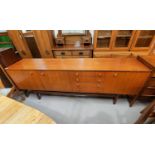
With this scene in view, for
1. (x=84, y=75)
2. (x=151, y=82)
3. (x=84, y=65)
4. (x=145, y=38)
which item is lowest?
(x=151, y=82)

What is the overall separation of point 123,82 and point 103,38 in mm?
1039

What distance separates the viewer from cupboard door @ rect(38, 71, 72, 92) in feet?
4.72

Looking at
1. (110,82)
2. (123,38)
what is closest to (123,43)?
(123,38)

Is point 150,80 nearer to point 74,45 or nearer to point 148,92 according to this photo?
point 148,92

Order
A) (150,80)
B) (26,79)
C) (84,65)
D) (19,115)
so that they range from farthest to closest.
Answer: (26,79)
(84,65)
(150,80)
(19,115)

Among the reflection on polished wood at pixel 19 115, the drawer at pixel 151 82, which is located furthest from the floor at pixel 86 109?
the reflection on polished wood at pixel 19 115

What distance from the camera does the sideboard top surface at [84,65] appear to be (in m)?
1.33

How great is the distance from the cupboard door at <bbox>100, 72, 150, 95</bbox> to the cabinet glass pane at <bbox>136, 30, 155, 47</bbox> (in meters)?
0.91

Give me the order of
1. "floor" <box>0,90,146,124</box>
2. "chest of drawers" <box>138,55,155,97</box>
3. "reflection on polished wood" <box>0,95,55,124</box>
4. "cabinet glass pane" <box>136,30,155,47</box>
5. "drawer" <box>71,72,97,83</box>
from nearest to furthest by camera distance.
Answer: "reflection on polished wood" <box>0,95,55,124</box> → "chest of drawers" <box>138,55,155,97</box> → "drawer" <box>71,72,97,83</box> → "floor" <box>0,90,146,124</box> → "cabinet glass pane" <box>136,30,155,47</box>

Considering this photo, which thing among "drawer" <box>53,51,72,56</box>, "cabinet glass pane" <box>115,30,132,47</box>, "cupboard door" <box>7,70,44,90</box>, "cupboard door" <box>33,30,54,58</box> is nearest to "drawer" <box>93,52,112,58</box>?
"cabinet glass pane" <box>115,30,132,47</box>

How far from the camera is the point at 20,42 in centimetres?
201

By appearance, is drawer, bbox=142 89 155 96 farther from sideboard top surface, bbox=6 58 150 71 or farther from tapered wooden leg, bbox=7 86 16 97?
tapered wooden leg, bbox=7 86 16 97

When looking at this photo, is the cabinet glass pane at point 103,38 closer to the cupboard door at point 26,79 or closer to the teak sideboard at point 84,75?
the teak sideboard at point 84,75
